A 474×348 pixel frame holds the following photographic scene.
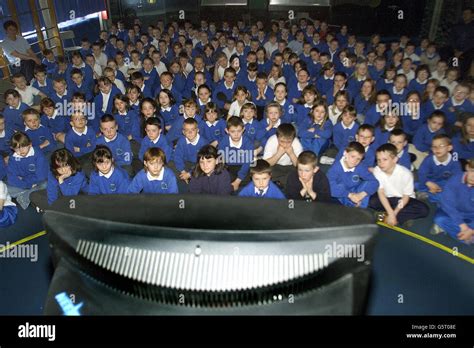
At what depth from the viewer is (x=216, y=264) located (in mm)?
980

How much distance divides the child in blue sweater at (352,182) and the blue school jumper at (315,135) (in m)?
1.17

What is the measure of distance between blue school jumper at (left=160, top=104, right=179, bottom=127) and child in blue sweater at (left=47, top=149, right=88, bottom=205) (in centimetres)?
209

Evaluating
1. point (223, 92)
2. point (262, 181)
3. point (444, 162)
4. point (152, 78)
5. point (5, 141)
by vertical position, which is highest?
point (152, 78)

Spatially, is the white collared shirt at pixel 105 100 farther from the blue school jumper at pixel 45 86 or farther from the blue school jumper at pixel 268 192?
the blue school jumper at pixel 268 192

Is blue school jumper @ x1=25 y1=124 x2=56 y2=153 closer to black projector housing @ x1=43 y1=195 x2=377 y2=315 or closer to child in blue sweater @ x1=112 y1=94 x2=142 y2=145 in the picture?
child in blue sweater @ x1=112 y1=94 x2=142 y2=145

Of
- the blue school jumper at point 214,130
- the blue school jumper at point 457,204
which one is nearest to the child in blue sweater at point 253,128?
the blue school jumper at point 214,130

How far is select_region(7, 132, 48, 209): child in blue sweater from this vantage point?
4.29 m

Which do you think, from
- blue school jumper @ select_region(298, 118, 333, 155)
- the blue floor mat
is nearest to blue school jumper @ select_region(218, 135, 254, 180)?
blue school jumper @ select_region(298, 118, 333, 155)

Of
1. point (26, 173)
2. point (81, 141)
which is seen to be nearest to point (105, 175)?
point (26, 173)

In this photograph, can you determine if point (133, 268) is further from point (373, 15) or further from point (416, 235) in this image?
point (373, 15)

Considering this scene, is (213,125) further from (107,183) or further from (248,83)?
(248,83)

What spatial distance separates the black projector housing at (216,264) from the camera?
98cm

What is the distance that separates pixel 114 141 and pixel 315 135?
262cm
